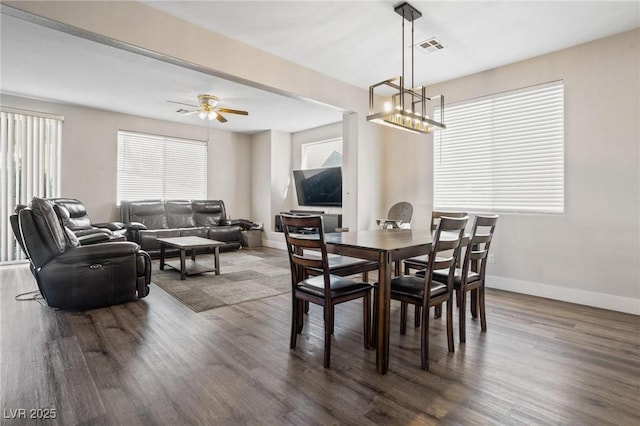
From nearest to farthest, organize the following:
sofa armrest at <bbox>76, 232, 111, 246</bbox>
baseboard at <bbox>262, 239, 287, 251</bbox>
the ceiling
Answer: the ceiling < sofa armrest at <bbox>76, 232, 111, 246</bbox> < baseboard at <bbox>262, 239, 287, 251</bbox>

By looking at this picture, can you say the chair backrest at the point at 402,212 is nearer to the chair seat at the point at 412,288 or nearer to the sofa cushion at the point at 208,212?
the chair seat at the point at 412,288

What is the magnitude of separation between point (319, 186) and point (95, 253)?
172 inches

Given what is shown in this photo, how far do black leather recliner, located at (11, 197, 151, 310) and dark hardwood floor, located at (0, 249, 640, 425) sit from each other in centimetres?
19

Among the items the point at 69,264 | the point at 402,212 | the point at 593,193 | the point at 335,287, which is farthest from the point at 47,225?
the point at 593,193

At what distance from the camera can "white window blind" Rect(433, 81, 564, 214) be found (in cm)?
373

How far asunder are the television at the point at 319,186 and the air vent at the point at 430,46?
2.98 m

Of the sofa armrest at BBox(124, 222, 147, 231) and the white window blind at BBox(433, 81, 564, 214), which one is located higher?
the white window blind at BBox(433, 81, 564, 214)

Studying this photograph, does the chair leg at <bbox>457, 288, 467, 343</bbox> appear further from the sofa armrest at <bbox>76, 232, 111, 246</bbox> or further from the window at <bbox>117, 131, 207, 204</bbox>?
the window at <bbox>117, 131, 207, 204</bbox>

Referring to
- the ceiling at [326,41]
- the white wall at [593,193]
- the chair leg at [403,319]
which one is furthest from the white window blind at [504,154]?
the chair leg at [403,319]

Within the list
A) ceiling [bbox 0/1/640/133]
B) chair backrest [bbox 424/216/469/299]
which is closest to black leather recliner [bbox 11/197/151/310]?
ceiling [bbox 0/1/640/133]

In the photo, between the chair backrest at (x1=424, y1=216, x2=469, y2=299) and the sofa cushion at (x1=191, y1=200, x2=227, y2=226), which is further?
the sofa cushion at (x1=191, y1=200, x2=227, y2=226)

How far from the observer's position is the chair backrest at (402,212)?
4688 millimetres

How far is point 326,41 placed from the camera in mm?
3484

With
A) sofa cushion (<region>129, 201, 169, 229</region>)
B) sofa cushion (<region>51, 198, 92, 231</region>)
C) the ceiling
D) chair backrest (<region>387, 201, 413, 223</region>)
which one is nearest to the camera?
the ceiling
